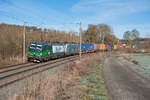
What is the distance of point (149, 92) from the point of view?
10484mm

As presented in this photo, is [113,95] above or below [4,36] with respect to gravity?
below

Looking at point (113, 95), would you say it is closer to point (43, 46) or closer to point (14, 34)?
point (43, 46)

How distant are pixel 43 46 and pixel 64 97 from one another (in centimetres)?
1265

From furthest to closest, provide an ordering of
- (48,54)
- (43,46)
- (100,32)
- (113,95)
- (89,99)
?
(100,32)
(48,54)
(43,46)
(113,95)
(89,99)

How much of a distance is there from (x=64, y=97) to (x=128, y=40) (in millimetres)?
96350

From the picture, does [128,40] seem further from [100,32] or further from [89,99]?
[89,99]

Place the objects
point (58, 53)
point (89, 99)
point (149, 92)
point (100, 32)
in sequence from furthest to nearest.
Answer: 1. point (100, 32)
2. point (58, 53)
3. point (149, 92)
4. point (89, 99)

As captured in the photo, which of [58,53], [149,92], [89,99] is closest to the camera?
[89,99]

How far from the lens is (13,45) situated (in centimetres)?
2073

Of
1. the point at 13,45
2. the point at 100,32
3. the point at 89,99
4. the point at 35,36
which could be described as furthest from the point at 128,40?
the point at 89,99

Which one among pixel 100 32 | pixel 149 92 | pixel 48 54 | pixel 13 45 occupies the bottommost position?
pixel 149 92

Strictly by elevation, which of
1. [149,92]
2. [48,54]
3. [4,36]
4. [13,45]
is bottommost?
[149,92]

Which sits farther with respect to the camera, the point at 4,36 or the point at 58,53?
the point at 58,53

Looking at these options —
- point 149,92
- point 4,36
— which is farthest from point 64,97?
point 4,36
